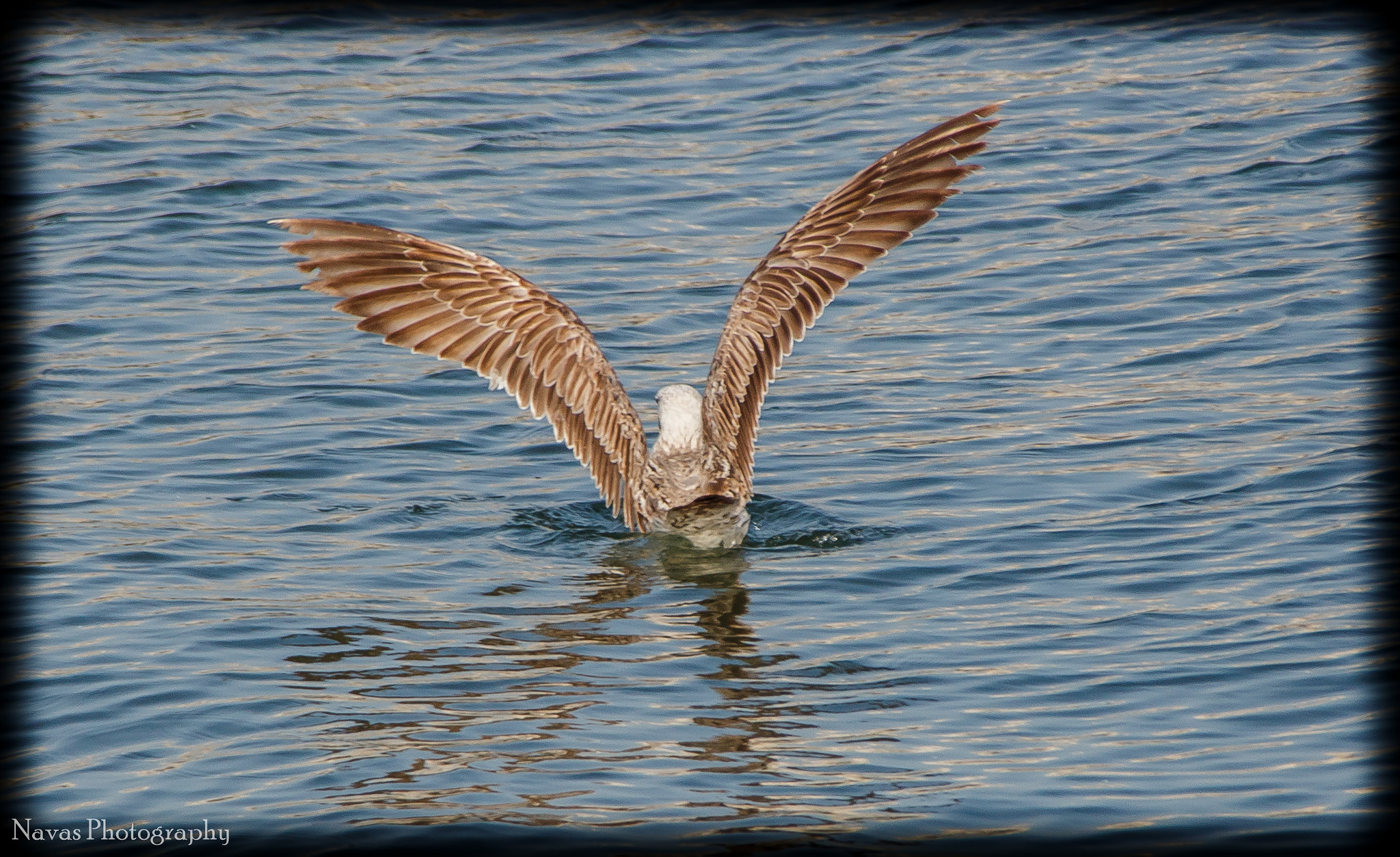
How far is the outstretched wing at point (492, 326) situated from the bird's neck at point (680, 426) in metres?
0.24

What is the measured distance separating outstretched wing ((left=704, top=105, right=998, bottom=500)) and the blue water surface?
2.08ft

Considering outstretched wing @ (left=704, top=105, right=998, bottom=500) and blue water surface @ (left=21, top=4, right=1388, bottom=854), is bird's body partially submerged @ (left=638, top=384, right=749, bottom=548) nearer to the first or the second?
outstretched wing @ (left=704, top=105, right=998, bottom=500)

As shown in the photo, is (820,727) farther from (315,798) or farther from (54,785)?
(54,785)

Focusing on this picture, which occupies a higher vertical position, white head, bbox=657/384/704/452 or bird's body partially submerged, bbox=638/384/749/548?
white head, bbox=657/384/704/452

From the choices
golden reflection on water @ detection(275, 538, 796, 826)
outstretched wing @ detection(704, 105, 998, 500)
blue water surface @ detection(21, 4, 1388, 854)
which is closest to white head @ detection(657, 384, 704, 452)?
outstretched wing @ detection(704, 105, 998, 500)

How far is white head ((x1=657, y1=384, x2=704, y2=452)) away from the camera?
7699mm

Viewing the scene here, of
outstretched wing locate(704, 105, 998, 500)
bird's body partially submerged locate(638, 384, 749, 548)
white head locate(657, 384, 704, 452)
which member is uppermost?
outstretched wing locate(704, 105, 998, 500)

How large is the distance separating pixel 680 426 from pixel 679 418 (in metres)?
0.04

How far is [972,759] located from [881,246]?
11.1ft

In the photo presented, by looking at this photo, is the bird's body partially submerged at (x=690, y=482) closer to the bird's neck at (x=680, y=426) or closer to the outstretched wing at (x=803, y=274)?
the bird's neck at (x=680, y=426)

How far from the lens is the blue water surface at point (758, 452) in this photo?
5371 millimetres

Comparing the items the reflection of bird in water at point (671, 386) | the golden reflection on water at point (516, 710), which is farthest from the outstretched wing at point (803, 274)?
the golden reflection on water at point (516, 710)

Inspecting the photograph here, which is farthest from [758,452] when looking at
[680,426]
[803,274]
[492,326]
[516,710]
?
[516,710]

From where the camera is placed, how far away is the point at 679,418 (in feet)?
25.3
